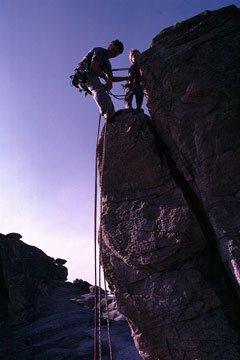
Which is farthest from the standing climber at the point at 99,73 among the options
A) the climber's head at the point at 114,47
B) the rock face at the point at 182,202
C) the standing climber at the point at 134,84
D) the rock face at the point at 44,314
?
the rock face at the point at 44,314

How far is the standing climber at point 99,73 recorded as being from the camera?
5641 millimetres

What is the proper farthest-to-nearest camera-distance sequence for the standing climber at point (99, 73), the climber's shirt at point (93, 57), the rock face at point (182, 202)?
1. the climber's shirt at point (93, 57)
2. the standing climber at point (99, 73)
3. the rock face at point (182, 202)

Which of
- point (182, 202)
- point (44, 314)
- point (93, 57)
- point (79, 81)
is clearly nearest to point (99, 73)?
point (93, 57)

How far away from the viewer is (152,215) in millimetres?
4207

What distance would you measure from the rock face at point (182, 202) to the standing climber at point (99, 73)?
1.16 m

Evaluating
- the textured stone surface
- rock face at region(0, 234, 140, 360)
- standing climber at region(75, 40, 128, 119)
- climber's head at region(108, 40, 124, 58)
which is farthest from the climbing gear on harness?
rock face at region(0, 234, 140, 360)

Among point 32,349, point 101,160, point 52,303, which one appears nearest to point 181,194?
point 101,160

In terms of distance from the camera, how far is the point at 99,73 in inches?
223

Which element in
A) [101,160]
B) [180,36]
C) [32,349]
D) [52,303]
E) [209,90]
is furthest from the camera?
[52,303]

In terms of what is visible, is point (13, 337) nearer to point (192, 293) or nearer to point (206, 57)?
point (192, 293)

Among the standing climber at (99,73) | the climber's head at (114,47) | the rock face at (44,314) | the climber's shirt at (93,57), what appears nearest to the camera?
the standing climber at (99,73)

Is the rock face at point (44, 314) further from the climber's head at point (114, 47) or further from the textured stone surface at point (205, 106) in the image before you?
the climber's head at point (114, 47)

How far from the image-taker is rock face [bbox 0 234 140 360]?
10.1 m

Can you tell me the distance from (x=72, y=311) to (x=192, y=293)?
1396cm
